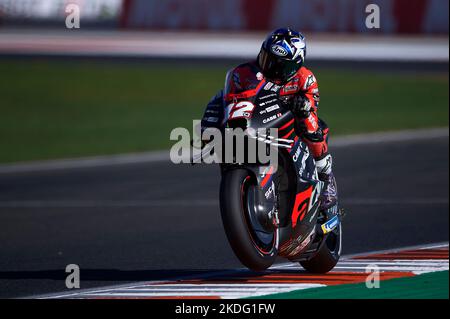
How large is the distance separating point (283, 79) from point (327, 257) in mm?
1511

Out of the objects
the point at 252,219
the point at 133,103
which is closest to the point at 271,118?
the point at 252,219

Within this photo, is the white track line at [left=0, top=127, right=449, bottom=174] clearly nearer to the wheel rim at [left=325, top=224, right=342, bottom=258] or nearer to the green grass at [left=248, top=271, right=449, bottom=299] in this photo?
the wheel rim at [left=325, top=224, right=342, bottom=258]

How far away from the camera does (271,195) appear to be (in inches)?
260

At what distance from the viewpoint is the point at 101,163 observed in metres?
15.7

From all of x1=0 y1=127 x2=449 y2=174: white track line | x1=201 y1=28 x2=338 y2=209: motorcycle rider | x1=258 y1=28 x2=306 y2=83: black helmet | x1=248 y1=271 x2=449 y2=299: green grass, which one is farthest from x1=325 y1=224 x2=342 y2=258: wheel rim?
x1=0 y1=127 x2=449 y2=174: white track line

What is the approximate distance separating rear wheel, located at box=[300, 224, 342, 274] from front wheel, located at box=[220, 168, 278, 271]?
93 cm

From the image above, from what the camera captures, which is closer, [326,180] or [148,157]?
[326,180]

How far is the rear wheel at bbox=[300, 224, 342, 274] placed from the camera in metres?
7.52

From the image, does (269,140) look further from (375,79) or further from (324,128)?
(375,79)

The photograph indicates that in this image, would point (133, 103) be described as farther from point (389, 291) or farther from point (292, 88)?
point (389, 291)

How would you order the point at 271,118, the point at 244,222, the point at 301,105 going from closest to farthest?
the point at 244,222
the point at 271,118
the point at 301,105

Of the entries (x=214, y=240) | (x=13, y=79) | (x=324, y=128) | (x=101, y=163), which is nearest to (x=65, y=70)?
(x=13, y=79)

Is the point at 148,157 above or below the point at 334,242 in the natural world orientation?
above

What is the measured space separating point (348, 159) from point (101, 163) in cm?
391
